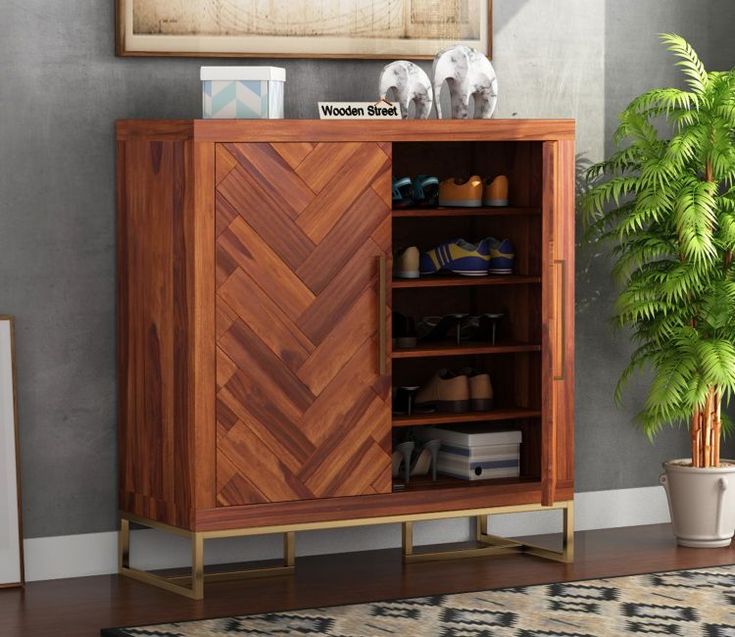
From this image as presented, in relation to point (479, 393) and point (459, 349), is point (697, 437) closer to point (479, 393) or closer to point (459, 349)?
point (479, 393)

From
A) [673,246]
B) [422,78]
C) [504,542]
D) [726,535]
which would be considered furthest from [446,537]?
[422,78]

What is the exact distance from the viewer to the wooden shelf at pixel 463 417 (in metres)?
4.30

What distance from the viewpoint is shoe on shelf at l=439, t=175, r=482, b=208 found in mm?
4387

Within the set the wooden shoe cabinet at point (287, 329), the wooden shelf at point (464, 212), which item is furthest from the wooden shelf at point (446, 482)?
the wooden shelf at point (464, 212)

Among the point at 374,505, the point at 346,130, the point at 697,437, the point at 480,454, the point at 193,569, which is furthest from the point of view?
the point at 697,437

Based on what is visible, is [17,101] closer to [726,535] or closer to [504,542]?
[504,542]

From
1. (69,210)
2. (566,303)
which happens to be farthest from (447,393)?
(69,210)

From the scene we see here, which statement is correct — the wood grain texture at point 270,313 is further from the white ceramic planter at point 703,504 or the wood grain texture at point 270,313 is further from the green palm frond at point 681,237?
the white ceramic planter at point 703,504

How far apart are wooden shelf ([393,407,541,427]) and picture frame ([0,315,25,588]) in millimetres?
1137

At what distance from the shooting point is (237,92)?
4.07 meters

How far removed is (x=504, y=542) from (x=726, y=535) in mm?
747

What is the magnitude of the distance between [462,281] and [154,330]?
3.12 feet

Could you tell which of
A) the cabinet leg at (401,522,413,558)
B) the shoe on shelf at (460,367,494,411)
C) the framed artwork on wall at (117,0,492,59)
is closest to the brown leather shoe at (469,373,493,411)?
the shoe on shelf at (460,367,494,411)

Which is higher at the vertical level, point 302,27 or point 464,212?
point 302,27
